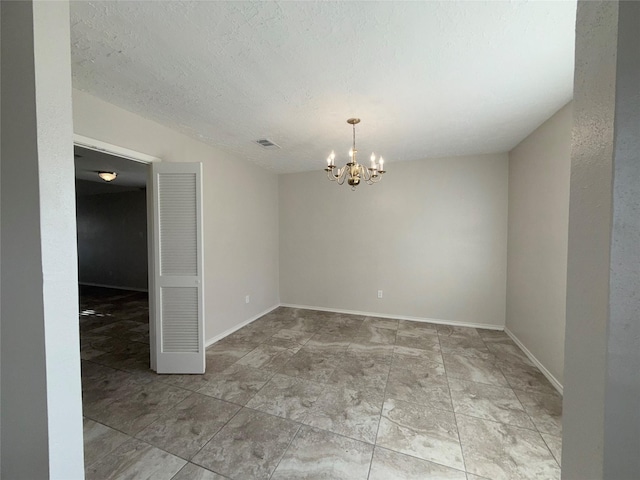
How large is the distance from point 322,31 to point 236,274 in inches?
122

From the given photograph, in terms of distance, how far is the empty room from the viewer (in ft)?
2.00

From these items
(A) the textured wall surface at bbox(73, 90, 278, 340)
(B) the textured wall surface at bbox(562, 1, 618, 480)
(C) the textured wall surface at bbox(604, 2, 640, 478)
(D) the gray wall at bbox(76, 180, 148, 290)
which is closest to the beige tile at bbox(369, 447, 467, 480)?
(B) the textured wall surface at bbox(562, 1, 618, 480)

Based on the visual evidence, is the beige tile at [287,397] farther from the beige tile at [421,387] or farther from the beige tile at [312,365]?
the beige tile at [421,387]

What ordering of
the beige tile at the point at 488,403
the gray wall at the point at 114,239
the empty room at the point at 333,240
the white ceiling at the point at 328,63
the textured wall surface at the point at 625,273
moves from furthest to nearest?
the gray wall at the point at 114,239 < the beige tile at the point at 488,403 < the white ceiling at the point at 328,63 < the empty room at the point at 333,240 < the textured wall surface at the point at 625,273

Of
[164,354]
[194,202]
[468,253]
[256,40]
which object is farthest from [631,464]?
[468,253]

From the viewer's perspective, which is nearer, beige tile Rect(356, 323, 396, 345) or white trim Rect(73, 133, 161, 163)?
white trim Rect(73, 133, 161, 163)

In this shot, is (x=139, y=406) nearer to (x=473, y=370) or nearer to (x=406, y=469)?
(x=406, y=469)

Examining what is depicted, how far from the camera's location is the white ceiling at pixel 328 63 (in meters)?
1.26

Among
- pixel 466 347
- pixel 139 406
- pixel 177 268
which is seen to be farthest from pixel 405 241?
pixel 139 406

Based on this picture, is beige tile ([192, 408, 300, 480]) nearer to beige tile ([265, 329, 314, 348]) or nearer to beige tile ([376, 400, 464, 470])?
beige tile ([376, 400, 464, 470])

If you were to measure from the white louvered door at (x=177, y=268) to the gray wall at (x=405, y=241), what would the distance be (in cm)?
234

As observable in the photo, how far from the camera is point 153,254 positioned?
98.7 inches

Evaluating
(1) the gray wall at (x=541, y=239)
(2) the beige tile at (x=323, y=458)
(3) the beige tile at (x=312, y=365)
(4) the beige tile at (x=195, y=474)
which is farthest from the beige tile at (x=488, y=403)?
(4) the beige tile at (x=195, y=474)

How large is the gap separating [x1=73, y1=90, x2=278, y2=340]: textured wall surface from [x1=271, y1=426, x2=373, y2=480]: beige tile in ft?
6.43
